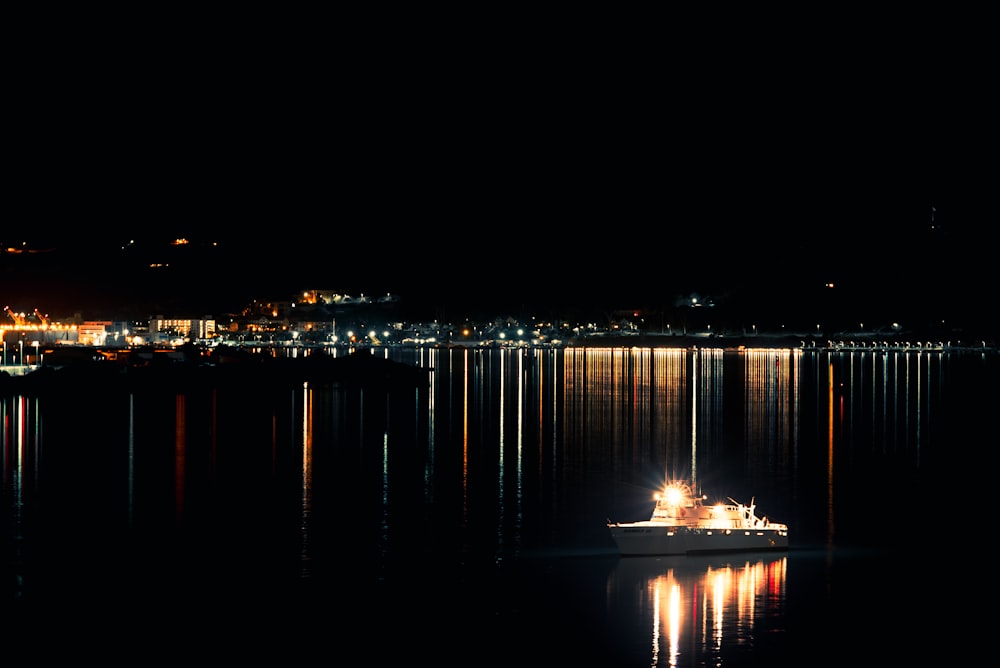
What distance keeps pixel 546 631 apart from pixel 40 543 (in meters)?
6.76

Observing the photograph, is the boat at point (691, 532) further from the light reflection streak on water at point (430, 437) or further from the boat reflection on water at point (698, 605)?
the light reflection streak on water at point (430, 437)

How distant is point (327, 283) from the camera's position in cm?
14388

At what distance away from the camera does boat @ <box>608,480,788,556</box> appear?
15625 mm

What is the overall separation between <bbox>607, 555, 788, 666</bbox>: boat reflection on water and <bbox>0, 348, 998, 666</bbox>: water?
41 millimetres

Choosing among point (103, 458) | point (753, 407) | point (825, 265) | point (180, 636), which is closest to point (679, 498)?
point (180, 636)

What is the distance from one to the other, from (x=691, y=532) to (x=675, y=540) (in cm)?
21

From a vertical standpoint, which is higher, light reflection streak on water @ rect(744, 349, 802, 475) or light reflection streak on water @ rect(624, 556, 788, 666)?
light reflection streak on water @ rect(744, 349, 802, 475)

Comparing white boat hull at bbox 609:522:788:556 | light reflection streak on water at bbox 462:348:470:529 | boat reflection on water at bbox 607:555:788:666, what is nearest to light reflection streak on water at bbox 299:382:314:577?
light reflection streak on water at bbox 462:348:470:529

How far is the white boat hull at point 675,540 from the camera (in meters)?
15.6

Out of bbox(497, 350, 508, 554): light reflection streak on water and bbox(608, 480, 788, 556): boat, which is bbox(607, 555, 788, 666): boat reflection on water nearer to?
bbox(608, 480, 788, 556): boat

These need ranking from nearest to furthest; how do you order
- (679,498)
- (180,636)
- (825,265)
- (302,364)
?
(180,636) → (679,498) → (302,364) → (825,265)

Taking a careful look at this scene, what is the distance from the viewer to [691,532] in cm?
1565

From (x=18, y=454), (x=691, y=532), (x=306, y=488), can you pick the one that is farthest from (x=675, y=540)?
(x=18, y=454)

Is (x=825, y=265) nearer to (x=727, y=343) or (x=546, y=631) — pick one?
(x=727, y=343)
